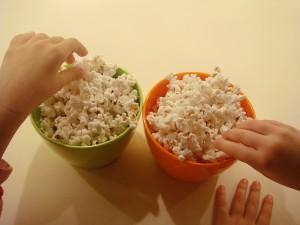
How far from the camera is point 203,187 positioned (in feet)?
2.00

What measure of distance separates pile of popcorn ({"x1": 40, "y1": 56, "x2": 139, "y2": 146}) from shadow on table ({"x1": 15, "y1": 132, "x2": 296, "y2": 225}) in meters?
0.14

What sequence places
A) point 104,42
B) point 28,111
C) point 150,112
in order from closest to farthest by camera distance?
point 28,111 → point 150,112 → point 104,42

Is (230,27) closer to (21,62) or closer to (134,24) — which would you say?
(134,24)

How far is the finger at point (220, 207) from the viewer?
1.83 feet

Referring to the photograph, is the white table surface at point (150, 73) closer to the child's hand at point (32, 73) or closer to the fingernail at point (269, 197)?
the fingernail at point (269, 197)

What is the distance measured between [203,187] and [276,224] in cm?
16

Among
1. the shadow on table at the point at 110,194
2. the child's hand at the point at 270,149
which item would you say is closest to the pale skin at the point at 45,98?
the child's hand at the point at 270,149

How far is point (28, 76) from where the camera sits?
0.45m

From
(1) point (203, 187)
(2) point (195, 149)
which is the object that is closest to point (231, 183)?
(1) point (203, 187)

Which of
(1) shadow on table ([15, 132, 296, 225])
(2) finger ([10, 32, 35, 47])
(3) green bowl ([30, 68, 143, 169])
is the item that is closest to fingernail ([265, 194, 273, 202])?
(1) shadow on table ([15, 132, 296, 225])

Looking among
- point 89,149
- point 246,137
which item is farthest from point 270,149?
point 89,149

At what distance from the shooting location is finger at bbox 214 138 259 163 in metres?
0.43

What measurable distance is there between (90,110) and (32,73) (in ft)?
0.39

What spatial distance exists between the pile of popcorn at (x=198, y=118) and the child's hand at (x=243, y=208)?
132mm
